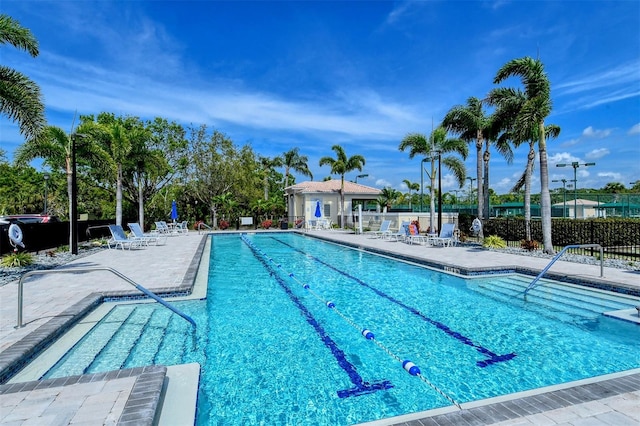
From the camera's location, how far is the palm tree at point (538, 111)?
12.7m

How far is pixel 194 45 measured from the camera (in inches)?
757

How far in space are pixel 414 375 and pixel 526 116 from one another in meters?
11.8

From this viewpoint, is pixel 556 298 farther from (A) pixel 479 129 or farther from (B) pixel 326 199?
(B) pixel 326 199

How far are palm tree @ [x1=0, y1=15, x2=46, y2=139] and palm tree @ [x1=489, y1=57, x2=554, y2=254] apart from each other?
49.7ft

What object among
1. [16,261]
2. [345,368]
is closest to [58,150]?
[16,261]

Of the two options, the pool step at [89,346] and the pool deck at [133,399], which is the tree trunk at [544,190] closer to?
the pool deck at [133,399]

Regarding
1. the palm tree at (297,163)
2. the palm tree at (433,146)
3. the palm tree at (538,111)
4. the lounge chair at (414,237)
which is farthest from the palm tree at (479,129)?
the palm tree at (297,163)

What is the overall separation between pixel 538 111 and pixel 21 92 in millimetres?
15779

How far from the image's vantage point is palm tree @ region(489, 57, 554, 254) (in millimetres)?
12734

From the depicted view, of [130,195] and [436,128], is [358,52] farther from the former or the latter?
[130,195]

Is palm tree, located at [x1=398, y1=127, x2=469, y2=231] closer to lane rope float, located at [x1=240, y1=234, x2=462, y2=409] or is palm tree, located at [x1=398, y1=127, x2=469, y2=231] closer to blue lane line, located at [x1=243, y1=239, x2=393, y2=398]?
lane rope float, located at [x1=240, y1=234, x2=462, y2=409]

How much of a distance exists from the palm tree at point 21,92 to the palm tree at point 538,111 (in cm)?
1515

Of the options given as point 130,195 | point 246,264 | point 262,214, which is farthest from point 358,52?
point 130,195

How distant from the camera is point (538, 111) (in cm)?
1266
